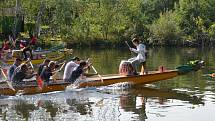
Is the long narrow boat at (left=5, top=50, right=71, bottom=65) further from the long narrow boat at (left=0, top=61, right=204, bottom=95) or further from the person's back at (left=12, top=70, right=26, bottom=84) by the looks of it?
the person's back at (left=12, top=70, right=26, bottom=84)

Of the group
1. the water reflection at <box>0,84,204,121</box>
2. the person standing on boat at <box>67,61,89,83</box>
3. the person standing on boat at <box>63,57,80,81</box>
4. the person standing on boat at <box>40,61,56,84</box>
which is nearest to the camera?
the water reflection at <box>0,84,204,121</box>

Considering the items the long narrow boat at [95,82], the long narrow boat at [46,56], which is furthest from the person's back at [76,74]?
the long narrow boat at [46,56]

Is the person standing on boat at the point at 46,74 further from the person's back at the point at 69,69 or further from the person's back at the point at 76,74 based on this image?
the person's back at the point at 76,74

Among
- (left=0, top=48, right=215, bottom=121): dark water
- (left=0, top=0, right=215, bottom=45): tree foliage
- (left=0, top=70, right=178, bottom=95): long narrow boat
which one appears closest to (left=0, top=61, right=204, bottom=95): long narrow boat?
(left=0, top=70, right=178, bottom=95): long narrow boat

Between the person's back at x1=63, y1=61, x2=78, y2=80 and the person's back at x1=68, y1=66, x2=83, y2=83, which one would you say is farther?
the person's back at x1=63, y1=61, x2=78, y2=80

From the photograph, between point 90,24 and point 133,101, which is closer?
point 133,101

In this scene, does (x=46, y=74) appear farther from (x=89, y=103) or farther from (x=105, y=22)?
(x=105, y=22)

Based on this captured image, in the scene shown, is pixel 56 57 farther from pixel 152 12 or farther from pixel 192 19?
pixel 152 12

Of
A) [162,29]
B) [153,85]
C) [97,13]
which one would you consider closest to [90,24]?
[97,13]

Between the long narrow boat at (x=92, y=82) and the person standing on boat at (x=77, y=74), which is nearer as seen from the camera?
the long narrow boat at (x=92, y=82)

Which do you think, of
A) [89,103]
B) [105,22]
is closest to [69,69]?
[89,103]

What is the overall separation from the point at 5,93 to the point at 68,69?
3191 millimetres

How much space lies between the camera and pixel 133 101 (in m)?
20.7

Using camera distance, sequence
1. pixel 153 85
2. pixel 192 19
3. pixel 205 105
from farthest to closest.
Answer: pixel 192 19 < pixel 153 85 < pixel 205 105
